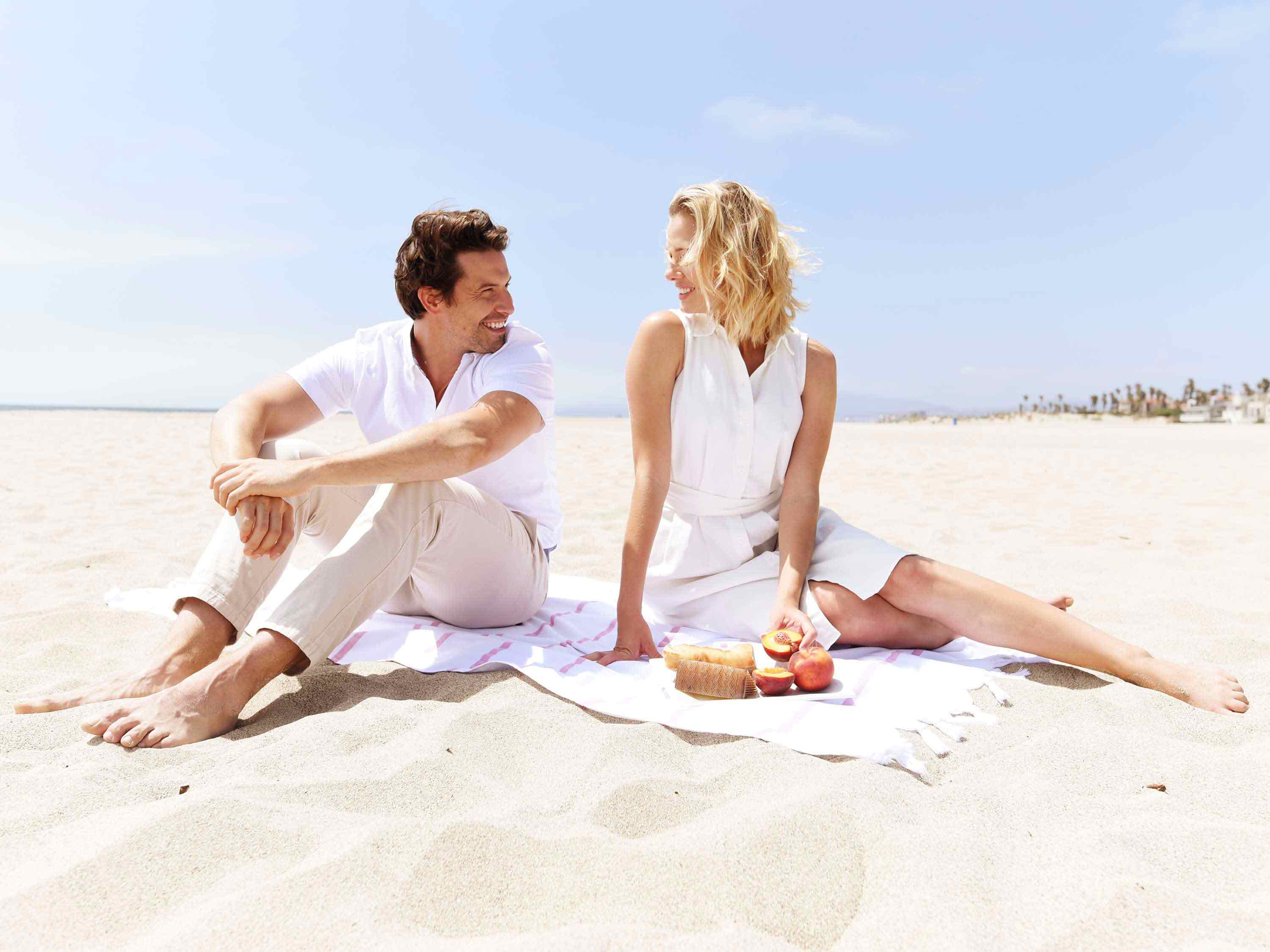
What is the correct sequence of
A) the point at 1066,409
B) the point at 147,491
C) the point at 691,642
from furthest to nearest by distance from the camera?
the point at 1066,409 → the point at 147,491 → the point at 691,642

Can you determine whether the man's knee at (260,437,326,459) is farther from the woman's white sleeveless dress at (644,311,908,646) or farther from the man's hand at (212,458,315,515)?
the woman's white sleeveless dress at (644,311,908,646)

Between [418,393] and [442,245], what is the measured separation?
52 centimetres

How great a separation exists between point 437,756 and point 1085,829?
1.35 m

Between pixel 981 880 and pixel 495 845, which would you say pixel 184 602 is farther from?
pixel 981 880

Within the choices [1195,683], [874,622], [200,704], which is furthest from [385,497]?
[1195,683]

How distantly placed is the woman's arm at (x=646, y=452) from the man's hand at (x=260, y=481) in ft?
3.34

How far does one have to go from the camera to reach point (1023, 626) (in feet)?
8.09

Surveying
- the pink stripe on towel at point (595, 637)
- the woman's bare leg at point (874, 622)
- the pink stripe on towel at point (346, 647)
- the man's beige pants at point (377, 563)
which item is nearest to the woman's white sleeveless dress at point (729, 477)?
the woman's bare leg at point (874, 622)

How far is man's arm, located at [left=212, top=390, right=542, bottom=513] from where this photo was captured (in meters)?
2.26

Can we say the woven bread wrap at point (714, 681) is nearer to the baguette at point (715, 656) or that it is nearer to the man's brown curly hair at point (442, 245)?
the baguette at point (715, 656)

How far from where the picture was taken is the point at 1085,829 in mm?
1556

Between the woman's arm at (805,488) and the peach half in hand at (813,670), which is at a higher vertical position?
the woman's arm at (805,488)

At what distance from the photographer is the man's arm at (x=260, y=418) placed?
2533 mm

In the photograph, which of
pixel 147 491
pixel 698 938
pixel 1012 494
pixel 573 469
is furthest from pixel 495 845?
pixel 573 469
